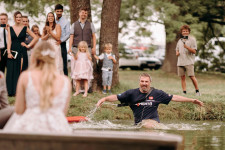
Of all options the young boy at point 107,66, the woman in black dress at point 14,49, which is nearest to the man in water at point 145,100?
the woman in black dress at point 14,49

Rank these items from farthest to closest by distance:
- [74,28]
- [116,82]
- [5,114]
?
[116,82] < [74,28] < [5,114]

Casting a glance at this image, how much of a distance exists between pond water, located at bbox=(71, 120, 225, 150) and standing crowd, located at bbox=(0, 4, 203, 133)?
621mm

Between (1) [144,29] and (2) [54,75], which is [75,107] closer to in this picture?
(2) [54,75]

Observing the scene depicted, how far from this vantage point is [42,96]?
565cm

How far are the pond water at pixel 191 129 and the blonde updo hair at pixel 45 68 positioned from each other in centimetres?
403

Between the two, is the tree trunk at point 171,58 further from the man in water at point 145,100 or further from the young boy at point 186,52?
the man in water at point 145,100

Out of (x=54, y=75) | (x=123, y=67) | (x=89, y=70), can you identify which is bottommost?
(x=123, y=67)

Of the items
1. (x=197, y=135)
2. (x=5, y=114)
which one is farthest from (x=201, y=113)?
(x=5, y=114)

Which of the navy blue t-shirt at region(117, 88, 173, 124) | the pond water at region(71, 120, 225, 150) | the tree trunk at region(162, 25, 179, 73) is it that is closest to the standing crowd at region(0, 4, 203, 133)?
the navy blue t-shirt at region(117, 88, 173, 124)

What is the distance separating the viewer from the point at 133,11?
26.2m

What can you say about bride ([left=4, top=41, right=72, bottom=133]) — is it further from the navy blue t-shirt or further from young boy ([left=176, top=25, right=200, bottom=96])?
young boy ([left=176, top=25, right=200, bottom=96])

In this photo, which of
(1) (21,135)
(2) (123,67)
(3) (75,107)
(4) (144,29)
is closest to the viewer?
(1) (21,135)

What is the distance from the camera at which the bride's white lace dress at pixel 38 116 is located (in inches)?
225

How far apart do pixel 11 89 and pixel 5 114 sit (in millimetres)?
6871
